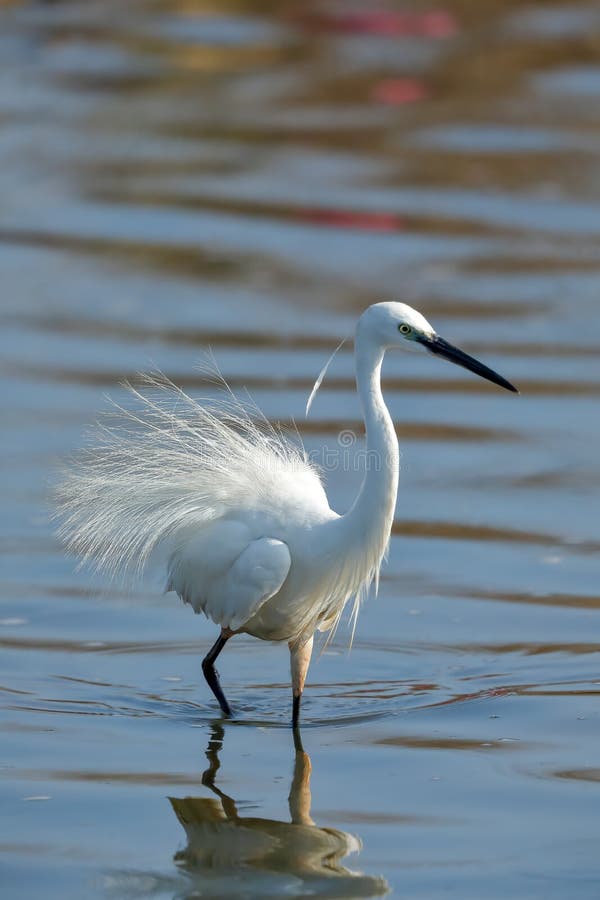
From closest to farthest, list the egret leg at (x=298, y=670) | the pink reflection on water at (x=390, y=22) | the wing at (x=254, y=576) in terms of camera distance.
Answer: the wing at (x=254, y=576) < the egret leg at (x=298, y=670) < the pink reflection on water at (x=390, y=22)

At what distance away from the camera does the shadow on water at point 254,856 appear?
12.3 feet

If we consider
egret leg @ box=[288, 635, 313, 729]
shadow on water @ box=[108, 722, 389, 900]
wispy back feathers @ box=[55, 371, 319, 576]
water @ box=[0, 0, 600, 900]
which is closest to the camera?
shadow on water @ box=[108, 722, 389, 900]

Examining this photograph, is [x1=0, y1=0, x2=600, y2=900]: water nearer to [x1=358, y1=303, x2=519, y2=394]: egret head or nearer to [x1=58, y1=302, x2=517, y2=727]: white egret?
[x1=58, y1=302, x2=517, y2=727]: white egret

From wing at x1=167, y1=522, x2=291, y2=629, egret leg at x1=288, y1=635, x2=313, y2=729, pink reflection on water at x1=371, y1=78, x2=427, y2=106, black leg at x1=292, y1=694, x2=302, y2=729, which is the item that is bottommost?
black leg at x1=292, y1=694, x2=302, y2=729

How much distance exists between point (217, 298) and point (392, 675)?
199 inches

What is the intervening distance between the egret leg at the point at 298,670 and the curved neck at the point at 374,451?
1.58 feet

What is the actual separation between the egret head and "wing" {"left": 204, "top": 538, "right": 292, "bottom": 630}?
0.70 metres

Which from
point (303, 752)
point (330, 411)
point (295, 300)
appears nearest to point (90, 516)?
point (303, 752)

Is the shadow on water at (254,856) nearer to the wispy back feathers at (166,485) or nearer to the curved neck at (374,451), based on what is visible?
the curved neck at (374,451)

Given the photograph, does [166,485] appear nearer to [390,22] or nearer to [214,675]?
[214,675]

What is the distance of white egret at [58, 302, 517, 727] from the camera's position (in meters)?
4.67

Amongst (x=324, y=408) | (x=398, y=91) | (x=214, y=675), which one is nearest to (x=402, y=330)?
(x=214, y=675)

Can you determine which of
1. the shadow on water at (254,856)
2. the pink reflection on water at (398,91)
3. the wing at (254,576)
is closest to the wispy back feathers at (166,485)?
the wing at (254,576)

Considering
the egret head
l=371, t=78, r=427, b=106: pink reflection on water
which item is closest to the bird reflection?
the egret head
